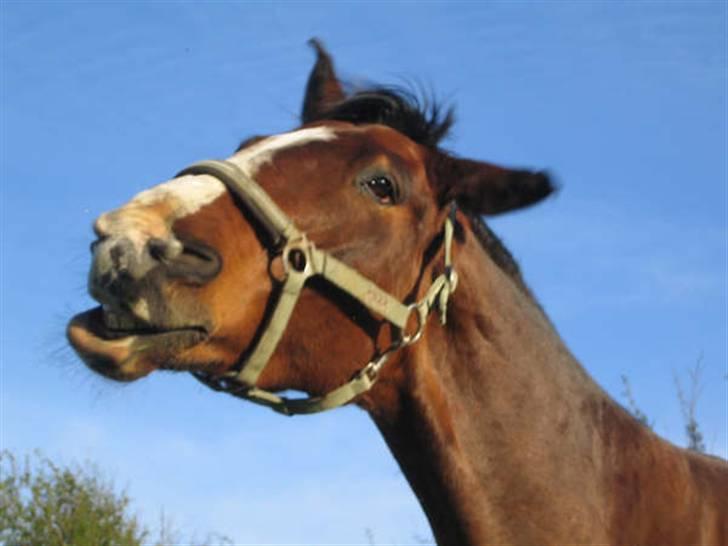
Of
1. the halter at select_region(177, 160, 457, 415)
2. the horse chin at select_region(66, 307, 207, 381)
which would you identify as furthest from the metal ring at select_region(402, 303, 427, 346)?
the horse chin at select_region(66, 307, 207, 381)

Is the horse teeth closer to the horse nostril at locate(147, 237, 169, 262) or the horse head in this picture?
the horse head

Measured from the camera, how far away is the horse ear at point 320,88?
637 cm

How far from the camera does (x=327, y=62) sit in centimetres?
656

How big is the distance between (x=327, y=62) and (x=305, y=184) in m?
1.78

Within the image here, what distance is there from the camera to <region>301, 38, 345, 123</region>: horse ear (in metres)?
6.37

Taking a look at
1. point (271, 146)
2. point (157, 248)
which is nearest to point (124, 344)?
point (157, 248)

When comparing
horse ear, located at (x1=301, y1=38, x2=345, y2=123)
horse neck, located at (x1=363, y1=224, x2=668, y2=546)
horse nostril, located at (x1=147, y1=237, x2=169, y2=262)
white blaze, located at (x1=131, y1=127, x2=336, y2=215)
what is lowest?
horse neck, located at (x1=363, y1=224, x2=668, y2=546)

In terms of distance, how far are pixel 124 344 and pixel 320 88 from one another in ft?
8.12

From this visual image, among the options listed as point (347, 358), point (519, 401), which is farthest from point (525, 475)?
point (347, 358)

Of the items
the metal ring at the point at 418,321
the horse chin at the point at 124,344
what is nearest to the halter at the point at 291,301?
the metal ring at the point at 418,321

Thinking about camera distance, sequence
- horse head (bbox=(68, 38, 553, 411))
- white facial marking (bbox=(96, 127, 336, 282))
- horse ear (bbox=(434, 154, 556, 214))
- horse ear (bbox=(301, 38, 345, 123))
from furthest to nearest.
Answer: horse ear (bbox=(301, 38, 345, 123)) → horse ear (bbox=(434, 154, 556, 214)) → horse head (bbox=(68, 38, 553, 411)) → white facial marking (bbox=(96, 127, 336, 282))

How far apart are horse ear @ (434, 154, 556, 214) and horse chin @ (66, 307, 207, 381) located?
142 centimetres

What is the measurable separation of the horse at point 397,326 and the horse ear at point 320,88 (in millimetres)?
689

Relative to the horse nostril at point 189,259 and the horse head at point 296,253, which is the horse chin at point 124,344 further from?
the horse nostril at point 189,259
